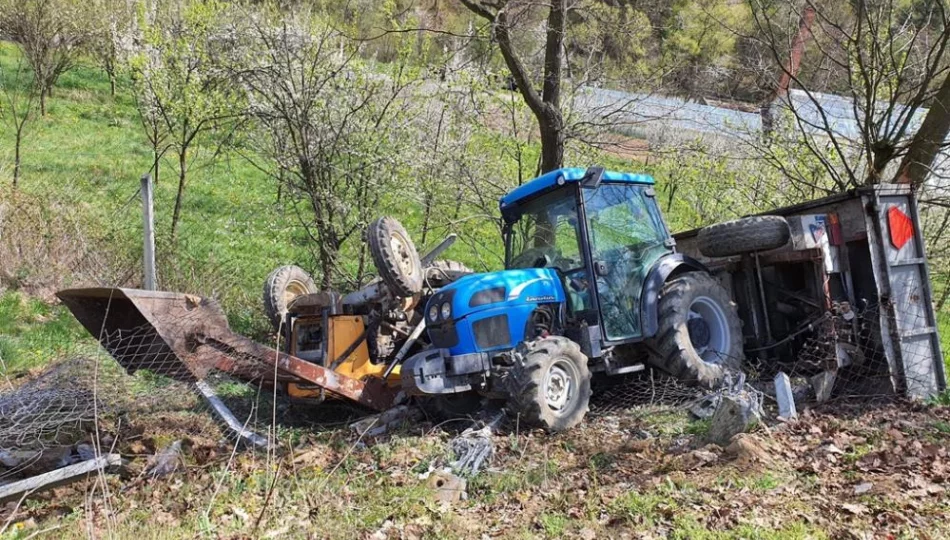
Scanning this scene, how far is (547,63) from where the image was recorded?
887 centimetres

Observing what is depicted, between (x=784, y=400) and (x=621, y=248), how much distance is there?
6.09ft

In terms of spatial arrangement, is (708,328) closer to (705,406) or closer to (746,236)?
(746,236)

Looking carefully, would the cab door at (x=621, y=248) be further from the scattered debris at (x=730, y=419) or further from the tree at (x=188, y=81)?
the tree at (x=188, y=81)

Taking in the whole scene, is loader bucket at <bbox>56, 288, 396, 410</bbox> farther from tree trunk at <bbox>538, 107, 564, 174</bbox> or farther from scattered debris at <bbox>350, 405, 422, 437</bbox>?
tree trunk at <bbox>538, 107, 564, 174</bbox>

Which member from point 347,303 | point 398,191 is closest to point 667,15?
point 398,191

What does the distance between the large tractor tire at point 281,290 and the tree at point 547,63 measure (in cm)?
343

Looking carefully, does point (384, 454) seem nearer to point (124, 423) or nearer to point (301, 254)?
point (124, 423)

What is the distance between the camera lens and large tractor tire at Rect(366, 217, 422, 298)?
581 cm

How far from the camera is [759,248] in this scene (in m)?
6.35

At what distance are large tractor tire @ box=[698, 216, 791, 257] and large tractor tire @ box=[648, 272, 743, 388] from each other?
309mm

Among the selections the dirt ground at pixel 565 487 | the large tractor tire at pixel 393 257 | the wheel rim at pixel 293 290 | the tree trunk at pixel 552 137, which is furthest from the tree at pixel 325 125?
the dirt ground at pixel 565 487

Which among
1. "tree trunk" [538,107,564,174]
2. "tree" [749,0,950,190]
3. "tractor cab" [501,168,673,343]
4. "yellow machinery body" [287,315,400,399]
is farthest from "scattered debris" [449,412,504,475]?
"tree" [749,0,950,190]

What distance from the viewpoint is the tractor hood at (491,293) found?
5.70m

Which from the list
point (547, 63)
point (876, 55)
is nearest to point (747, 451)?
point (876, 55)
